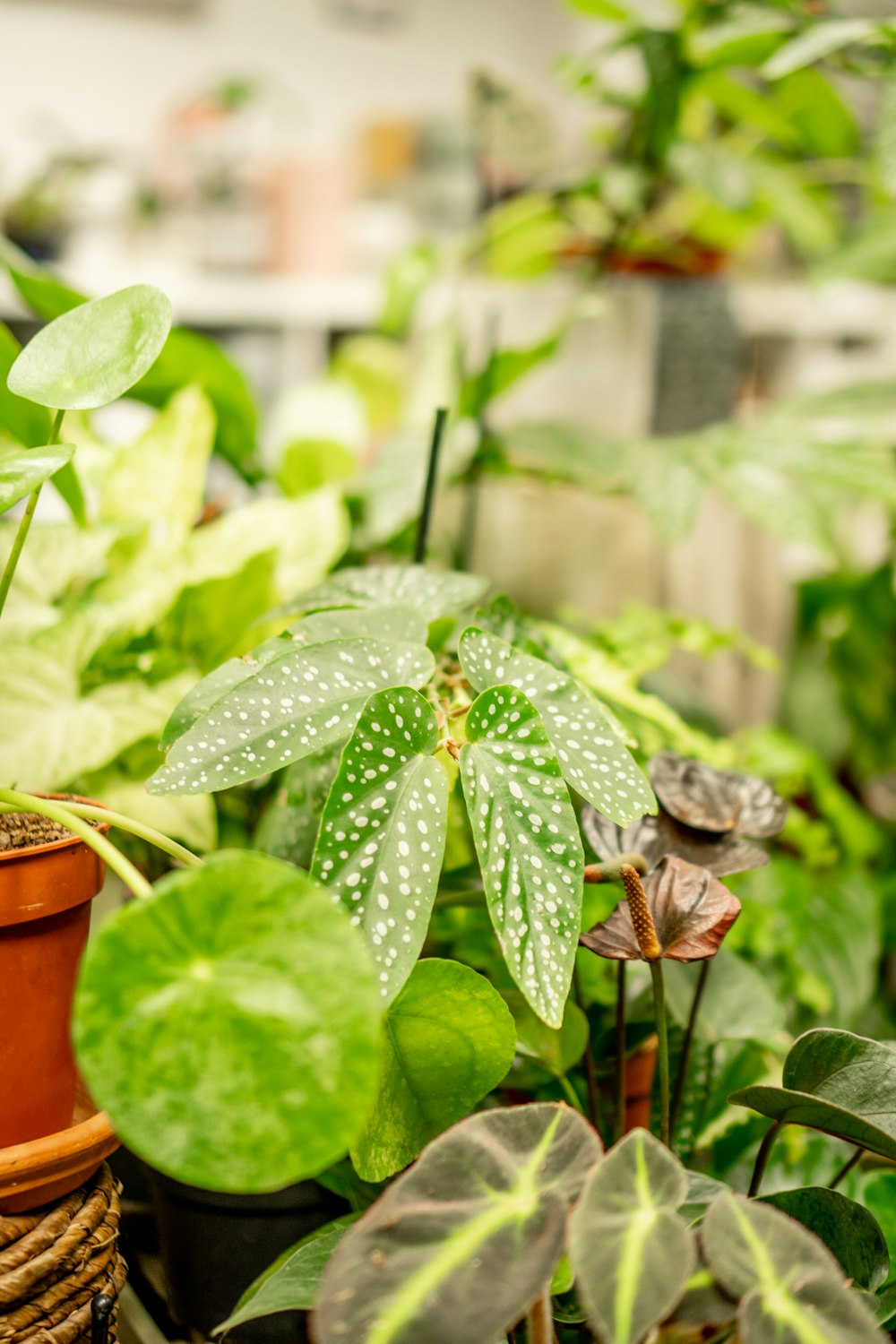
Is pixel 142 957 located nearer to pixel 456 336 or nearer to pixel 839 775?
pixel 456 336

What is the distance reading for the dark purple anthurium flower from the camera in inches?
19.1

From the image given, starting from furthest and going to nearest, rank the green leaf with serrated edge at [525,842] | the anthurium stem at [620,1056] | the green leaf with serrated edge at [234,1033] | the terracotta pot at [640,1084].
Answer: the terracotta pot at [640,1084]
the anthurium stem at [620,1056]
the green leaf with serrated edge at [525,842]
the green leaf with serrated edge at [234,1033]

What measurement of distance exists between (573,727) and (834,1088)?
215 millimetres

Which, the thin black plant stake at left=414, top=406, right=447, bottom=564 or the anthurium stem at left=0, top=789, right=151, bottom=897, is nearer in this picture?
the anthurium stem at left=0, top=789, right=151, bottom=897

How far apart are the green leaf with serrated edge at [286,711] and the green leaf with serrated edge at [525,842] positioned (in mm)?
56

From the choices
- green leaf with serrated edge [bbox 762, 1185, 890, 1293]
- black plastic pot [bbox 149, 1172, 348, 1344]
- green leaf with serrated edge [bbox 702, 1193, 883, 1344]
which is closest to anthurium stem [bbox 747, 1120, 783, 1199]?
green leaf with serrated edge [bbox 762, 1185, 890, 1293]

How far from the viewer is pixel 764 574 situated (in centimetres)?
153

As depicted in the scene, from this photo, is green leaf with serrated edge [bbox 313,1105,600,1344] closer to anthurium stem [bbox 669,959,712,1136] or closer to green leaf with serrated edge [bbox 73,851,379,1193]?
green leaf with serrated edge [bbox 73,851,379,1193]

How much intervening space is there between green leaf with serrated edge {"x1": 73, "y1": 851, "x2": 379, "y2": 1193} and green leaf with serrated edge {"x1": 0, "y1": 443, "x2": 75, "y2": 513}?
210 millimetres

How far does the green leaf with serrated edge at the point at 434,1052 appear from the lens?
489 millimetres

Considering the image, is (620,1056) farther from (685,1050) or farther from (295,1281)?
(295,1281)

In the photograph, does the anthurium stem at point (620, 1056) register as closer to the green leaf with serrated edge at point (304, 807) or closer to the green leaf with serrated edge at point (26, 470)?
the green leaf with serrated edge at point (304, 807)

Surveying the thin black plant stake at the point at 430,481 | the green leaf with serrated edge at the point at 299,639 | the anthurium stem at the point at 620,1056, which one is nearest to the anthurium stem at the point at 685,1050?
the anthurium stem at the point at 620,1056

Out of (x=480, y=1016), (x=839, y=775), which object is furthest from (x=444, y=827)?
(x=839, y=775)
